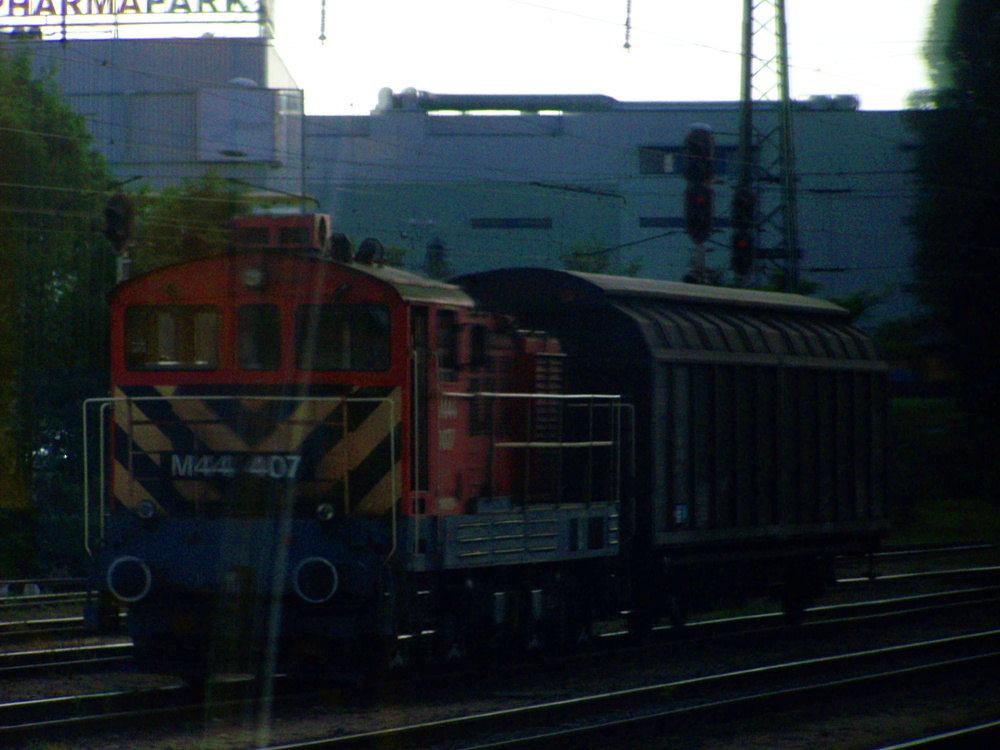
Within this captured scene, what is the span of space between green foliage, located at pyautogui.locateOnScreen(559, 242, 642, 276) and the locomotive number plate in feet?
109

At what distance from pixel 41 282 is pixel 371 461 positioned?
2158cm

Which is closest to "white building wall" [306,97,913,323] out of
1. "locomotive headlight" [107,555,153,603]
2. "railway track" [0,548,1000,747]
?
"railway track" [0,548,1000,747]

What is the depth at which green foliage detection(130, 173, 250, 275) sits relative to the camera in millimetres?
Result: 33562

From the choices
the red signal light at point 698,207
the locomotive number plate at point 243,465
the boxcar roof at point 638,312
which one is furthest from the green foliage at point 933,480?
the locomotive number plate at point 243,465

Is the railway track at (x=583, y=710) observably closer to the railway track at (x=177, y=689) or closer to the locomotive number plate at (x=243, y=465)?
the railway track at (x=177, y=689)

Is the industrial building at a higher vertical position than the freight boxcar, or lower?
higher

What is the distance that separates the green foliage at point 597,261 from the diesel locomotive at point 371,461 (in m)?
29.8

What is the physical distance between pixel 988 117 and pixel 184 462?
24.6 m

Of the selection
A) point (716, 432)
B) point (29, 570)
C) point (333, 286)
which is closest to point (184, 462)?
point (333, 286)

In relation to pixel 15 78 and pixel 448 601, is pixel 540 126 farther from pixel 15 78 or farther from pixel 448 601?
pixel 448 601

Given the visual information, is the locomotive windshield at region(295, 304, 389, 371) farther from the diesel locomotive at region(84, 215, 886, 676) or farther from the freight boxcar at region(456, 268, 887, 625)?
the freight boxcar at region(456, 268, 887, 625)

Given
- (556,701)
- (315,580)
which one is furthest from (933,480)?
(315,580)

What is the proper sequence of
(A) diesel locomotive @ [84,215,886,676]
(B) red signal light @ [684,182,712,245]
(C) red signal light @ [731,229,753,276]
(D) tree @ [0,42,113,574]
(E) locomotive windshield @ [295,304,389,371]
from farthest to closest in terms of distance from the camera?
(D) tree @ [0,42,113,574] → (C) red signal light @ [731,229,753,276] → (B) red signal light @ [684,182,712,245] → (E) locomotive windshield @ [295,304,389,371] → (A) diesel locomotive @ [84,215,886,676]

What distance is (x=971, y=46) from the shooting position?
31203mm
